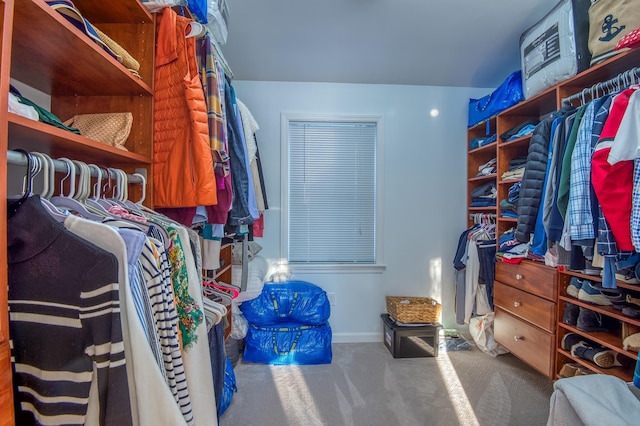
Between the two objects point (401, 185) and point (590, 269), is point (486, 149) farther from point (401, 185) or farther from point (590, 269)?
point (590, 269)

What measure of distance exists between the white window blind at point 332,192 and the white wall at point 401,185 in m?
0.13

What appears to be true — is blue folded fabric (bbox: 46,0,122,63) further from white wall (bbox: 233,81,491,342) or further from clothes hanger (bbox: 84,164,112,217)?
white wall (bbox: 233,81,491,342)

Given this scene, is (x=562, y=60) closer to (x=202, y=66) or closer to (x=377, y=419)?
(x=202, y=66)

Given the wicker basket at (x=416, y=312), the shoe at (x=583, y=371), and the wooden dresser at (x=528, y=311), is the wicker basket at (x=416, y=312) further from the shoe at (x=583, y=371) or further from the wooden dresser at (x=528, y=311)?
the shoe at (x=583, y=371)

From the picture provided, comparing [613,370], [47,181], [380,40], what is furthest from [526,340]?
[47,181]

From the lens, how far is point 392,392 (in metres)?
1.89

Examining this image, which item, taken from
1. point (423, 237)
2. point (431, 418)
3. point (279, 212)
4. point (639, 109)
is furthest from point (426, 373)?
point (639, 109)

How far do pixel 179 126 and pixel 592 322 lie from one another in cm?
226

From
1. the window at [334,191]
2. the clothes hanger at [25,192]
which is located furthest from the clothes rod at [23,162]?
the window at [334,191]

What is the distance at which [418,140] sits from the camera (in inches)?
107

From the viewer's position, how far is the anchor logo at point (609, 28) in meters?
1.41

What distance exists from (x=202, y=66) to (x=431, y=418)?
214 centimetres

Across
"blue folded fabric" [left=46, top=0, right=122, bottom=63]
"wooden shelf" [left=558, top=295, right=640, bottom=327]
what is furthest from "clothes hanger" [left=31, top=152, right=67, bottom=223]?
"wooden shelf" [left=558, top=295, right=640, bottom=327]

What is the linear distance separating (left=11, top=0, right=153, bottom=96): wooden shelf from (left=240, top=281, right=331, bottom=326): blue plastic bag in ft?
5.53
